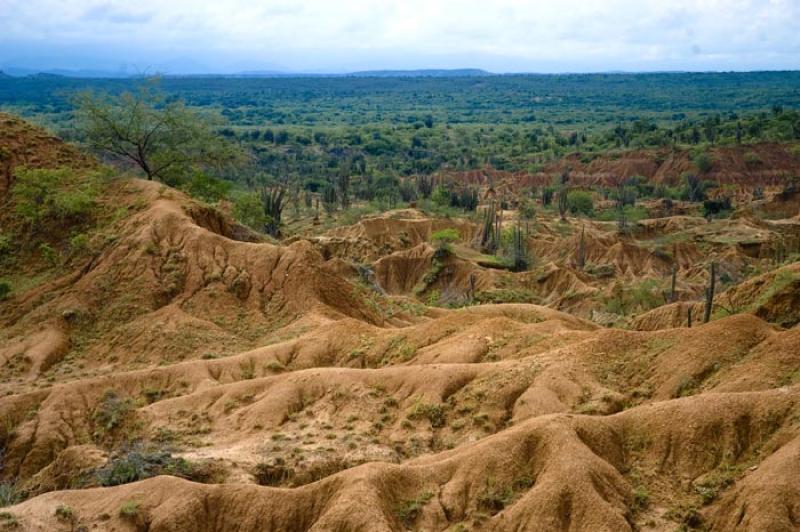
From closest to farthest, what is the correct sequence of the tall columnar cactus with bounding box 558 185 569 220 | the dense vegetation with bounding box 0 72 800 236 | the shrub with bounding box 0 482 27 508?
1. the shrub with bounding box 0 482 27 508
2. the dense vegetation with bounding box 0 72 800 236
3. the tall columnar cactus with bounding box 558 185 569 220

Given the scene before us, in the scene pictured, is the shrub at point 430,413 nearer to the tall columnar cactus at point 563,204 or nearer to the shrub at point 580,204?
the tall columnar cactus at point 563,204

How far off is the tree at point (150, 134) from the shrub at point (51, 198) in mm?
4149

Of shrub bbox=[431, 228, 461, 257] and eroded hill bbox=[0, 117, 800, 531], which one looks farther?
shrub bbox=[431, 228, 461, 257]

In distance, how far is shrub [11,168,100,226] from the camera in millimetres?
35938

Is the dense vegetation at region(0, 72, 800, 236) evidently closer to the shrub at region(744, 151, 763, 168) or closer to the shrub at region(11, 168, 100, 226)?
the shrub at region(11, 168, 100, 226)

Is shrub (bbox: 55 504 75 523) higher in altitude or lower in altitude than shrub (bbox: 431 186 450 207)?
higher

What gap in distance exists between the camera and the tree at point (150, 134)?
40.9 meters

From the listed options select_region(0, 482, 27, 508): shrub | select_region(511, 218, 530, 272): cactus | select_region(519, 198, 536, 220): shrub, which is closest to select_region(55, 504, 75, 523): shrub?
select_region(0, 482, 27, 508): shrub

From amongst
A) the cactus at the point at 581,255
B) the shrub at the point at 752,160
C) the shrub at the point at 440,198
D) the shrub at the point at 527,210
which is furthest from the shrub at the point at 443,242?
the shrub at the point at 752,160

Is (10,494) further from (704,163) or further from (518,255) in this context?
(704,163)

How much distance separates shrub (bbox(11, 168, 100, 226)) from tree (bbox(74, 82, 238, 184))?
415 centimetres

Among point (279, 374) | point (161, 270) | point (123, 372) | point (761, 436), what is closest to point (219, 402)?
point (279, 374)

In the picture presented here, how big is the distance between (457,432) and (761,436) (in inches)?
292

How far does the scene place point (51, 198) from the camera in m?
36.2
